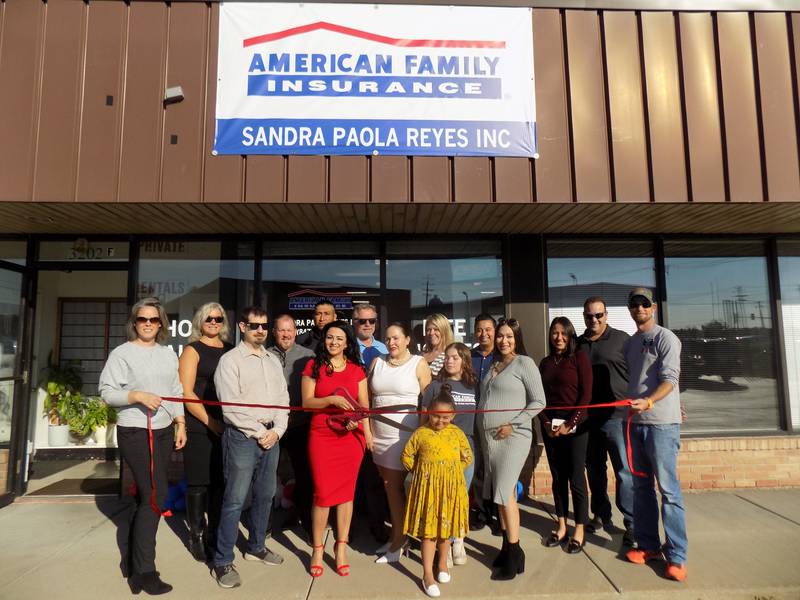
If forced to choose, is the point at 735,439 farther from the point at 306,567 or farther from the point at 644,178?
the point at 306,567

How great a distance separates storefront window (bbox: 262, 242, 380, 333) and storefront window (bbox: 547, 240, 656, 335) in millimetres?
1987

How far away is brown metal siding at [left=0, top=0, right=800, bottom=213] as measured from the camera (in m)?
4.23

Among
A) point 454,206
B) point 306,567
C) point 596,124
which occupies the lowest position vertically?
point 306,567

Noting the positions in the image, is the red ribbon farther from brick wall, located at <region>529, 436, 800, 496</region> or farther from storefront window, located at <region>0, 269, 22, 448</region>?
storefront window, located at <region>0, 269, 22, 448</region>

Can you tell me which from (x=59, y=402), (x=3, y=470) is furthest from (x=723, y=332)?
(x=59, y=402)

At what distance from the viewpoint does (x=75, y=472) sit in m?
6.24

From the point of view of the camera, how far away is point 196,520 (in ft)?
12.0

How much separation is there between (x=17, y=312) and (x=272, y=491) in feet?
12.4

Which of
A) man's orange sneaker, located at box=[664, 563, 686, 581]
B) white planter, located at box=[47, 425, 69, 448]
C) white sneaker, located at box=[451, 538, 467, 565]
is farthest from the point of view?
white planter, located at box=[47, 425, 69, 448]

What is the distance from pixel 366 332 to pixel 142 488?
1976mm

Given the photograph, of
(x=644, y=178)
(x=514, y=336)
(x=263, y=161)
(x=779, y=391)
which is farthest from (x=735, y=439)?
(x=263, y=161)

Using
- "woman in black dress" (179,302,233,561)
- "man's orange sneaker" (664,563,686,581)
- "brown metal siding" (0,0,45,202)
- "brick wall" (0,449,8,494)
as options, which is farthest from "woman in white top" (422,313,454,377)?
"brick wall" (0,449,8,494)

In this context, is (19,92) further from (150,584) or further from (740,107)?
(740,107)

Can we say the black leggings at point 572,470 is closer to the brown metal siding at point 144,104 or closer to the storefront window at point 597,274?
the storefront window at point 597,274
